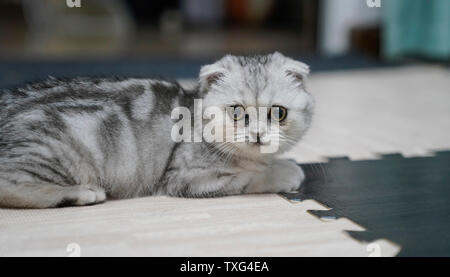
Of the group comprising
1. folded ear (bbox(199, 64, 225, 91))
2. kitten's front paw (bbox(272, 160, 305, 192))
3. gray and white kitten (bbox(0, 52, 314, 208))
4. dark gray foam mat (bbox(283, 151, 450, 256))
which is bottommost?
dark gray foam mat (bbox(283, 151, 450, 256))

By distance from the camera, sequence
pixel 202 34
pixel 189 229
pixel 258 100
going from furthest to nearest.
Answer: pixel 202 34 → pixel 258 100 → pixel 189 229

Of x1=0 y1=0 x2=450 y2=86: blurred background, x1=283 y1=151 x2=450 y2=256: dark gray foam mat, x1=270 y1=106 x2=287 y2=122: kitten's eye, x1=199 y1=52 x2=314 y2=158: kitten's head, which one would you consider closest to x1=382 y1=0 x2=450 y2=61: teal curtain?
x1=0 y1=0 x2=450 y2=86: blurred background

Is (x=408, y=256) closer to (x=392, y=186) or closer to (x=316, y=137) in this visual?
(x=392, y=186)

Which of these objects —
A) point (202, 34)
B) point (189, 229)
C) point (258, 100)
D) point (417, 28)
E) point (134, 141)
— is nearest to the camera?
point (189, 229)

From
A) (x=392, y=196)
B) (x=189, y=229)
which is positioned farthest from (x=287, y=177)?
(x=189, y=229)

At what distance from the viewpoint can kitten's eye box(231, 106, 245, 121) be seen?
220cm

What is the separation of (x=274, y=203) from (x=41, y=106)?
3.08 ft

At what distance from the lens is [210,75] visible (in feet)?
7.56

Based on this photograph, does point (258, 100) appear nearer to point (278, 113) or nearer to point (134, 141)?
point (278, 113)

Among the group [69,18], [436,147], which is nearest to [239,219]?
[436,147]

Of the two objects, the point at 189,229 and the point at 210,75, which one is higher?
the point at 210,75

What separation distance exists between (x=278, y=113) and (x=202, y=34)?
24.4 feet

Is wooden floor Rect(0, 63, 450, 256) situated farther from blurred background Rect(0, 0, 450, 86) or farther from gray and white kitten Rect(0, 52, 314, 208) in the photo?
blurred background Rect(0, 0, 450, 86)

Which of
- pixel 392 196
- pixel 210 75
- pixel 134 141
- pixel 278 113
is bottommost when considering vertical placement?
pixel 392 196
